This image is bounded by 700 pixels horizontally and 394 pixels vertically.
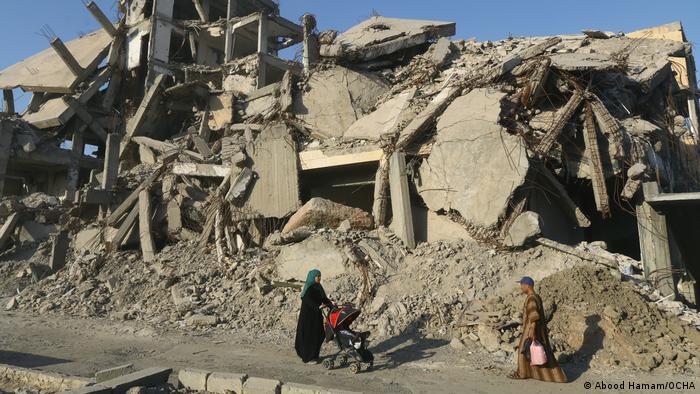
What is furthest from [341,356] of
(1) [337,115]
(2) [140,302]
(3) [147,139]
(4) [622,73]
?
(3) [147,139]

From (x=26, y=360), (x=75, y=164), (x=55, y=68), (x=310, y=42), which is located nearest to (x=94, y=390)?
(x=26, y=360)

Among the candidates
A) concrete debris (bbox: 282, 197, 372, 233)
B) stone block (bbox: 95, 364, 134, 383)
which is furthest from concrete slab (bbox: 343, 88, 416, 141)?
stone block (bbox: 95, 364, 134, 383)

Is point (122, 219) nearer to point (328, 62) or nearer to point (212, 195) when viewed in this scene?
point (212, 195)

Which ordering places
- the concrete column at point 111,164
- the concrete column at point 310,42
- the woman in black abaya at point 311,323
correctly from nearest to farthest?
1. the woman in black abaya at point 311,323
2. the concrete column at point 111,164
3. the concrete column at point 310,42

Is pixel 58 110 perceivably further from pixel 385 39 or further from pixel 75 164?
pixel 385 39

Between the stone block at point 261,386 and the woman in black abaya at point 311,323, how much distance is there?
3.98 ft

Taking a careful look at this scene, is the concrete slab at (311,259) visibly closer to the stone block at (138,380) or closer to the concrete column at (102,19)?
the stone block at (138,380)

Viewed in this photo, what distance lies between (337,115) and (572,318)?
7831 mm

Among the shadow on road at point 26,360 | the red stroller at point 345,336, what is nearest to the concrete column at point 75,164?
the shadow on road at point 26,360

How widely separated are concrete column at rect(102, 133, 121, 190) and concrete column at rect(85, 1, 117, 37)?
10422 mm

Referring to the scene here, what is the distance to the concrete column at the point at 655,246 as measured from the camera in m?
8.80

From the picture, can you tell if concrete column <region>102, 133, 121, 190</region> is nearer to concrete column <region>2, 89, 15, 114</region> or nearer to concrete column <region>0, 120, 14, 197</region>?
concrete column <region>0, 120, 14, 197</region>

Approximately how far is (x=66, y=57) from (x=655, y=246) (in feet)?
65.2

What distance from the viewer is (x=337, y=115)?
1260 cm
